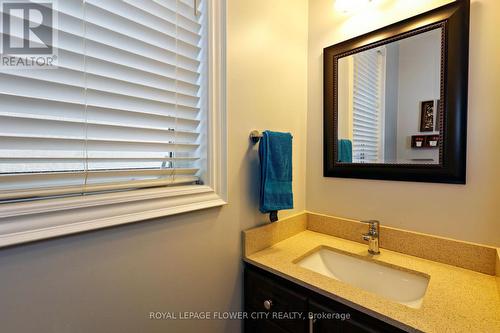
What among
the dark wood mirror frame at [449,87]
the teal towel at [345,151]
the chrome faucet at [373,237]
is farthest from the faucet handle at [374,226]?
the teal towel at [345,151]

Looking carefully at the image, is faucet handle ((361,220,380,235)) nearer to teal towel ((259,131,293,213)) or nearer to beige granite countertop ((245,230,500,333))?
beige granite countertop ((245,230,500,333))

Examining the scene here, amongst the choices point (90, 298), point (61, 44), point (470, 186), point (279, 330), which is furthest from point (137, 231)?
point (470, 186)

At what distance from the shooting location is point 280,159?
3.71 ft

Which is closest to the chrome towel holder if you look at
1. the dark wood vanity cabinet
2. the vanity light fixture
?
the dark wood vanity cabinet

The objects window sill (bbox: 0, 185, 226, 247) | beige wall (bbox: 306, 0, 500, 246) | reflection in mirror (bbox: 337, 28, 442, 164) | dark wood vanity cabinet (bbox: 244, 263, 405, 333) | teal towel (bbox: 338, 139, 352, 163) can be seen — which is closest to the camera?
window sill (bbox: 0, 185, 226, 247)

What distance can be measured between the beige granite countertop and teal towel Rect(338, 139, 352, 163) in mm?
488

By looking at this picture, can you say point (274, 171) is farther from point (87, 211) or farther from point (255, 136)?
point (87, 211)

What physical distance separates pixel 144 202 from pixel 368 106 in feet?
3.90

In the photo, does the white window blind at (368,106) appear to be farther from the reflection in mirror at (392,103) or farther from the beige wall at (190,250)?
the beige wall at (190,250)

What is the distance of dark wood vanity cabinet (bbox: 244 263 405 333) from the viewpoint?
773 millimetres

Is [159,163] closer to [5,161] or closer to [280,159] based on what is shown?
[5,161]

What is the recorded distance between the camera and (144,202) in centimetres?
82

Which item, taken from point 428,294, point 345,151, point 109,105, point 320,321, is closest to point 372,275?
point 428,294

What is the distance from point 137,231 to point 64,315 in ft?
0.96
